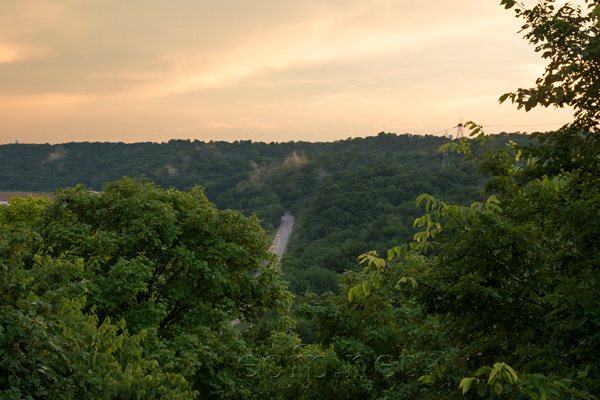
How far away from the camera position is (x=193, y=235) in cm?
2048

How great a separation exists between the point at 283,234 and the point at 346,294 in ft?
389

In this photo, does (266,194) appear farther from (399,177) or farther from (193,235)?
(193,235)

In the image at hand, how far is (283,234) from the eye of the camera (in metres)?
135

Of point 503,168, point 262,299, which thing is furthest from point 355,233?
point 503,168

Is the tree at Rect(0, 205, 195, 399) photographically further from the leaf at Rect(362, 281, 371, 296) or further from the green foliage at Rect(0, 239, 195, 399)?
the leaf at Rect(362, 281, 371, 296)

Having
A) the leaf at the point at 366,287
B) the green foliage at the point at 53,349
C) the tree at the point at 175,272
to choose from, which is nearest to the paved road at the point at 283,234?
the tree at the point at 175,272

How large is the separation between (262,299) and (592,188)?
50.5ft

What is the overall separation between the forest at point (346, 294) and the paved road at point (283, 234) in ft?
295

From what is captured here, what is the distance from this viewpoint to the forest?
6500 millimetres

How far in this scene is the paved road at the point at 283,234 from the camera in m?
120

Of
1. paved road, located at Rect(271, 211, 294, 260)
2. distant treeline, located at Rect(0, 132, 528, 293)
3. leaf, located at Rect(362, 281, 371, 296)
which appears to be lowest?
paved road, located at Rect(271, 211, 294, 260)

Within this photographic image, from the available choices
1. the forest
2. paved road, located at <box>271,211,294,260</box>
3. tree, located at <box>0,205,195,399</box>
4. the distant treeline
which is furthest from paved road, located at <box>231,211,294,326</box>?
tree, located at <box>0,205,195,399</box>

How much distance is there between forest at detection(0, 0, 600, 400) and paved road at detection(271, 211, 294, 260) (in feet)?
295

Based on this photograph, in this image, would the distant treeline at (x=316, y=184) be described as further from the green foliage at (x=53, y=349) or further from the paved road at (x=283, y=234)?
the green foliage at (x=53, y=349)
